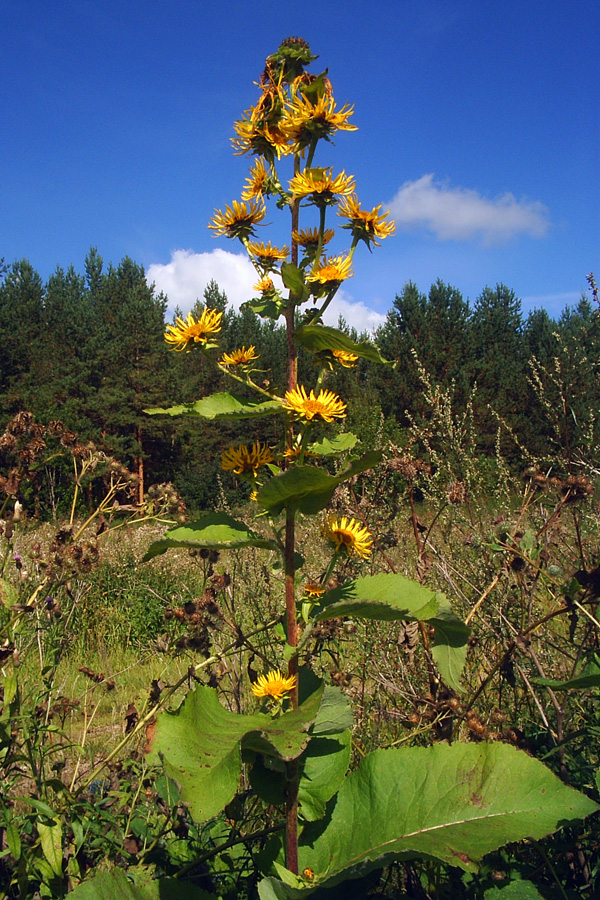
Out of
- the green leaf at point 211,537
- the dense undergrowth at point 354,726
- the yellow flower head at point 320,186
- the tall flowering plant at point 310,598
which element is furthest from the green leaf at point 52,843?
the yellow flower head at point 320,186

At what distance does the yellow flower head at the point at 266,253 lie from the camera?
4.46ft

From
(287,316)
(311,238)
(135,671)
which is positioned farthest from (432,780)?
(135,671)

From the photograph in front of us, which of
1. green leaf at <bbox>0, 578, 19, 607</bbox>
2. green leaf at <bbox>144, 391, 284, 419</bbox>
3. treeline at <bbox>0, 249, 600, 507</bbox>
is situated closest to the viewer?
green leaf at <bbox>144, 391, 284, 419</bbox>

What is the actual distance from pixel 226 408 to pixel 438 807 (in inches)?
36.7

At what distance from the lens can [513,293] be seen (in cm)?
3031

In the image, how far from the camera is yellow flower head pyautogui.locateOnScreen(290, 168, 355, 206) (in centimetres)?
126

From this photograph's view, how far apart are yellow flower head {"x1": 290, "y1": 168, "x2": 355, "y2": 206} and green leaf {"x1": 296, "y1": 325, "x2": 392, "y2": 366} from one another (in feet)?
0.99

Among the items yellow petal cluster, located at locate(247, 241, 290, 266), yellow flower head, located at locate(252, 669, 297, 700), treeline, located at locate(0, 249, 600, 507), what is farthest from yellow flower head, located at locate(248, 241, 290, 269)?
treeline, located at locate(0, 249, 600, 507)

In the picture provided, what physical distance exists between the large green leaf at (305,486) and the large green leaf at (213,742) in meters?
0.37

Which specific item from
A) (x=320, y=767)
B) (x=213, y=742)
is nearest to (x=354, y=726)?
(x=320, y=767)

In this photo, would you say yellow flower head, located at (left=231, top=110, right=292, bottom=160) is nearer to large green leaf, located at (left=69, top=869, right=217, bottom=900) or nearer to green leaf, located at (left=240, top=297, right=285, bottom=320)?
green leaf, located at (left=240, top=297, right=285, bottom=320)

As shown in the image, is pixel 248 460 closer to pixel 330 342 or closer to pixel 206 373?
pixel 330 342

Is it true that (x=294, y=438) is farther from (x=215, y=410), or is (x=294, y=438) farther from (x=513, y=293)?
(x=513, y=293)

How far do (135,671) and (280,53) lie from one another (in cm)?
382
